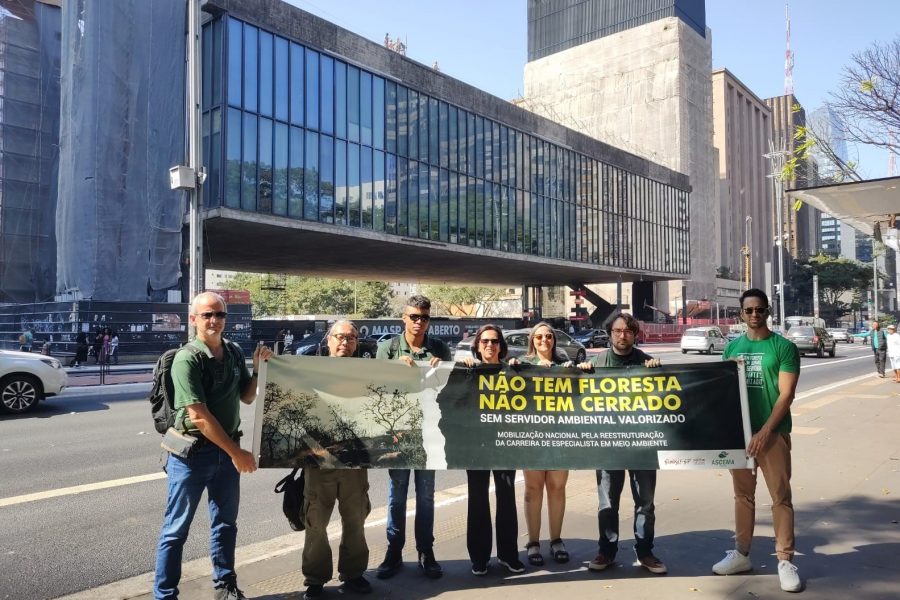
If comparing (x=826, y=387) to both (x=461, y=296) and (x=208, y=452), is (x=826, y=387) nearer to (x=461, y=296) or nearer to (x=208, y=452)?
(x=208, y=452)

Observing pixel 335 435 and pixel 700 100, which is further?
pixel 700 100

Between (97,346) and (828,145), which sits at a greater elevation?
(828,145)

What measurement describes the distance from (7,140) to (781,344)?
133 ft

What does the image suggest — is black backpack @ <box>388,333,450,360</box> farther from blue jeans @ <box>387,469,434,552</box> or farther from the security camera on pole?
the security camera on pole

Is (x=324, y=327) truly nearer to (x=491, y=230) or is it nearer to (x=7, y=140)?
(x=491, y=230)

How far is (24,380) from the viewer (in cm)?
1194

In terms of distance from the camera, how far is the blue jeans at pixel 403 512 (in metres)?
4.26

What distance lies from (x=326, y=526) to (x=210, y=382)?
119 cm

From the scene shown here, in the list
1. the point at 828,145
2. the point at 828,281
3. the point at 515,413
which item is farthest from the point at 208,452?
the point at 828,281

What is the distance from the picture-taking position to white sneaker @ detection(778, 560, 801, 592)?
3.84 meters

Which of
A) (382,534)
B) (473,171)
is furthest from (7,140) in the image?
(382,534)

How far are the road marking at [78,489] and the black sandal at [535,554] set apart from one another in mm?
4636

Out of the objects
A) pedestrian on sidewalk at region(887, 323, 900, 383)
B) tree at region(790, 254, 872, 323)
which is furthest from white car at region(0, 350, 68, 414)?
tree at region(790, 254, 872, 323)

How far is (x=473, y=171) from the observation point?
42.9 meters
